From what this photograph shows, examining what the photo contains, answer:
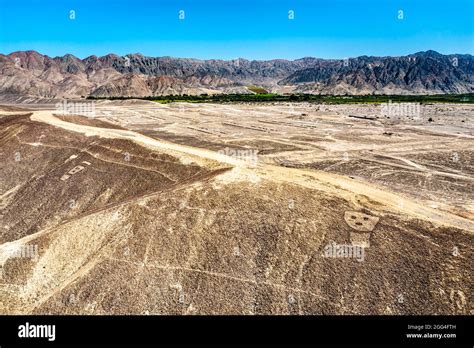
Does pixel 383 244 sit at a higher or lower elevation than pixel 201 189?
lower

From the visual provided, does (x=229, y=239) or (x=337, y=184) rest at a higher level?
(x=337, y=184)

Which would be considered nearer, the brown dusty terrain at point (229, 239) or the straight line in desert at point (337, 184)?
the brown dusty terrain at point (229, 239)

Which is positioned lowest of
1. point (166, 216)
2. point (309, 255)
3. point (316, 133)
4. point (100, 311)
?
point (100, 311)

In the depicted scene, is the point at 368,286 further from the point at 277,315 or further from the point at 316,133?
the point at 316,133

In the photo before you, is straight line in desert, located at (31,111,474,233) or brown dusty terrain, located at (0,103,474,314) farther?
straight line in desert, located at (31,111,474,233)

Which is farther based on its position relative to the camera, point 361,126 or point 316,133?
point 361,126

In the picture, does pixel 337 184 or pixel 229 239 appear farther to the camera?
pixel 337 184
